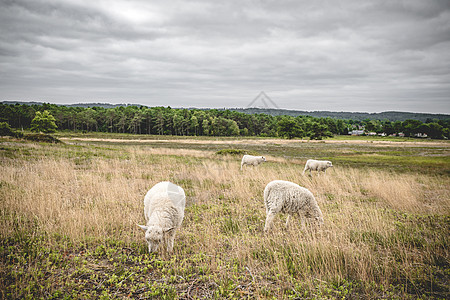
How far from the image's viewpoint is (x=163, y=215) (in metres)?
5.43

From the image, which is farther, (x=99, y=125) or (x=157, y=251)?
(x=99, y=125)

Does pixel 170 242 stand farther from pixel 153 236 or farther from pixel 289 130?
pixel 289 130

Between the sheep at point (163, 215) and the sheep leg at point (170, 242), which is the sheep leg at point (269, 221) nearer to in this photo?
the sheep at point (163, 215)

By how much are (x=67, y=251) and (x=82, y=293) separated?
5.79ft

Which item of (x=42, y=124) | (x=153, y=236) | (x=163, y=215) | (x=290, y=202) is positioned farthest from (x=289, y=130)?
(x=153, y=236)

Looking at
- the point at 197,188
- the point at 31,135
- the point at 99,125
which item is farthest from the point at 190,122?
the point at 197,188

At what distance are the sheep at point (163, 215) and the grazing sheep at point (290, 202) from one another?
9.27 feet

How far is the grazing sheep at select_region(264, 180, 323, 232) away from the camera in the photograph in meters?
6.71

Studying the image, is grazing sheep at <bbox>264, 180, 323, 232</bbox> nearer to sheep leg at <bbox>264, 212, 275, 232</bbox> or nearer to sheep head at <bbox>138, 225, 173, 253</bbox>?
sheep leg at <bbox>264, 212, 275, 232</bbox>

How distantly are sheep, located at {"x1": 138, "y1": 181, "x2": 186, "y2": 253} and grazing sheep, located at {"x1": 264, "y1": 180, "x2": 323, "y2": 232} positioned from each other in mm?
2825

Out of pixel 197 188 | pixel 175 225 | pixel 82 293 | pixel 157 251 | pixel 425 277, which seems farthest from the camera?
pixel 197 188

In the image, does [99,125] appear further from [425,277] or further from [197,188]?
[425,277]

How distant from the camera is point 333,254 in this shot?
482 centimetres

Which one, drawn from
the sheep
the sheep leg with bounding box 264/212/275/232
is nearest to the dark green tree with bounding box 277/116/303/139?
the sheep leg with bounding box 264/212/275/232
